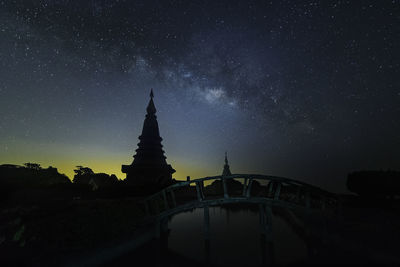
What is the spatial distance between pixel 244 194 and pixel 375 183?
16.0 m

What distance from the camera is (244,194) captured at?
1312cm

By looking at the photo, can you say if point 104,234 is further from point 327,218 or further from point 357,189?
point 357,189

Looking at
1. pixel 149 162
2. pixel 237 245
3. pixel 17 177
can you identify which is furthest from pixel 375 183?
pixel 17 177

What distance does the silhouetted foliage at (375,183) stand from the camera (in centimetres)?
1769

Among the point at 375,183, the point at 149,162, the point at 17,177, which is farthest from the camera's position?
the point at 149,162

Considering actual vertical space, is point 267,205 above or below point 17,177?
below

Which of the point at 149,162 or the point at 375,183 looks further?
the point at 149,162

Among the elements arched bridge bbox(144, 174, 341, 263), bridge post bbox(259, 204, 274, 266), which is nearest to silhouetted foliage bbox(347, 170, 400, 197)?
arched bridge bbox(144, 174, 341, 263)

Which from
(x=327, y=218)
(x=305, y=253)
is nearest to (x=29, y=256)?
(x=305, y=253)

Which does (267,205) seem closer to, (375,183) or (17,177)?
(375,183)

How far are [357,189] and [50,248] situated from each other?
1066 inches

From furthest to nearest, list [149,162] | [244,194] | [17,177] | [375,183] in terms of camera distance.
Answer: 1. [149,162]
2. [17,177]
3. [375,183]
4. [244,194]

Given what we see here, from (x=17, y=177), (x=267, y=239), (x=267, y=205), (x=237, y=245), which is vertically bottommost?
(x=237, y=245)

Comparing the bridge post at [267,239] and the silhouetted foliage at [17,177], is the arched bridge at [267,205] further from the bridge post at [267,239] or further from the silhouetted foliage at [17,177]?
the silhouetted foliage at [17,177]
